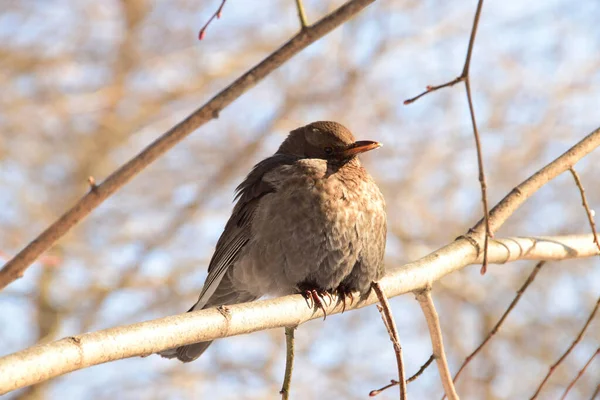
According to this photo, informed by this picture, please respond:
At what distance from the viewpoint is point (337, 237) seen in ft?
13.2

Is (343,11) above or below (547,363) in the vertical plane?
below

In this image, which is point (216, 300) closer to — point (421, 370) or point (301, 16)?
point (421, 370)

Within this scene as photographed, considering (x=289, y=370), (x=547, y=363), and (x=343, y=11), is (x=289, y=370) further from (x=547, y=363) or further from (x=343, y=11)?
(x=547, y=363)

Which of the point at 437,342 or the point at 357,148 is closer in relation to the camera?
the point at 437,342

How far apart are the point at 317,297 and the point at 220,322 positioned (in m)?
1.12

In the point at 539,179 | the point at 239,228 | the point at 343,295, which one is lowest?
the point at 343,295

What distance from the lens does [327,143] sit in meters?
4.52

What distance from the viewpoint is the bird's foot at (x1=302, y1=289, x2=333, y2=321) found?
3.61 meters

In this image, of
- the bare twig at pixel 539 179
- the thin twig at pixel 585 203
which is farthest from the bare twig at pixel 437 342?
the thin twig at pixel 585 203

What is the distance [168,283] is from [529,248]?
26.5 feet

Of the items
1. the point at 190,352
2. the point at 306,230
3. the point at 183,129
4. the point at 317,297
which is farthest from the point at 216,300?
the point at 183,129

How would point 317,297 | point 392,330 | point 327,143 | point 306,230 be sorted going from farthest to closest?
point 327,143 < point 306,230 < point 317,297 < point 392,330

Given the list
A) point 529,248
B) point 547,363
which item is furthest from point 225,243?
point 547,363

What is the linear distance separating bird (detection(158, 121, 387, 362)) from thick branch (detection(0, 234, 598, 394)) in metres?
0.22
